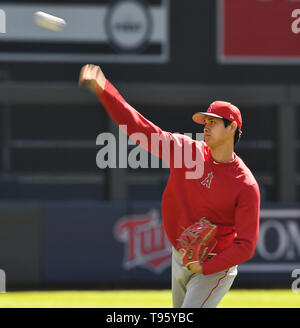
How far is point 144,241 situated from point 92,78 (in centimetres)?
589

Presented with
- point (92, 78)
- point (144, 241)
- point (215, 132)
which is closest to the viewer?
point (92, 78)

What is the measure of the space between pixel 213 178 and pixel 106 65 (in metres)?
10.9

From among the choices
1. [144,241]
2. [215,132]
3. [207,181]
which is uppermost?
[215,132]

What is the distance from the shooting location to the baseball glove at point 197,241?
4.59m

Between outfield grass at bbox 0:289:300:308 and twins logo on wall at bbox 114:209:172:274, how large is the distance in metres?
0.48

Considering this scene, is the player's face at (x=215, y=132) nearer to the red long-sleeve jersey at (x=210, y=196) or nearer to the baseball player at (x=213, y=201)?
the baseball player at (x=213, y=201)

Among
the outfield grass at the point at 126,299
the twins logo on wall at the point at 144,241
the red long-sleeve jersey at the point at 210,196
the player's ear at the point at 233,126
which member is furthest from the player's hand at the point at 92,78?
the twins logo on wall at the point at 144,241

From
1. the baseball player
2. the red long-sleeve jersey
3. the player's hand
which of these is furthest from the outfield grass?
the player's hand

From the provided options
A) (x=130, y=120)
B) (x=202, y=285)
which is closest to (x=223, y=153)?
(x=130, y=120)

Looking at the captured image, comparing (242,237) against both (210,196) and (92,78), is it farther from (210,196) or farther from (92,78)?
(92,78)

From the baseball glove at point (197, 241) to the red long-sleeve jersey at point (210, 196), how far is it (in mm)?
77

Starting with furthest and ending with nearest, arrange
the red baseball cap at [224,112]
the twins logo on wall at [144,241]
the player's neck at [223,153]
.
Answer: the twins logo on wall at [144,241], the player's neck at [223,153], the red baseball cap at [224,112]

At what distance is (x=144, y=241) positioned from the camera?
9836 mm

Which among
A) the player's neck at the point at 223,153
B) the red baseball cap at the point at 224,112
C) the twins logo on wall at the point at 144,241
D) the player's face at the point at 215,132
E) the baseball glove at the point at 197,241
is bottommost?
the twins logo on wall at the point at 144,241
